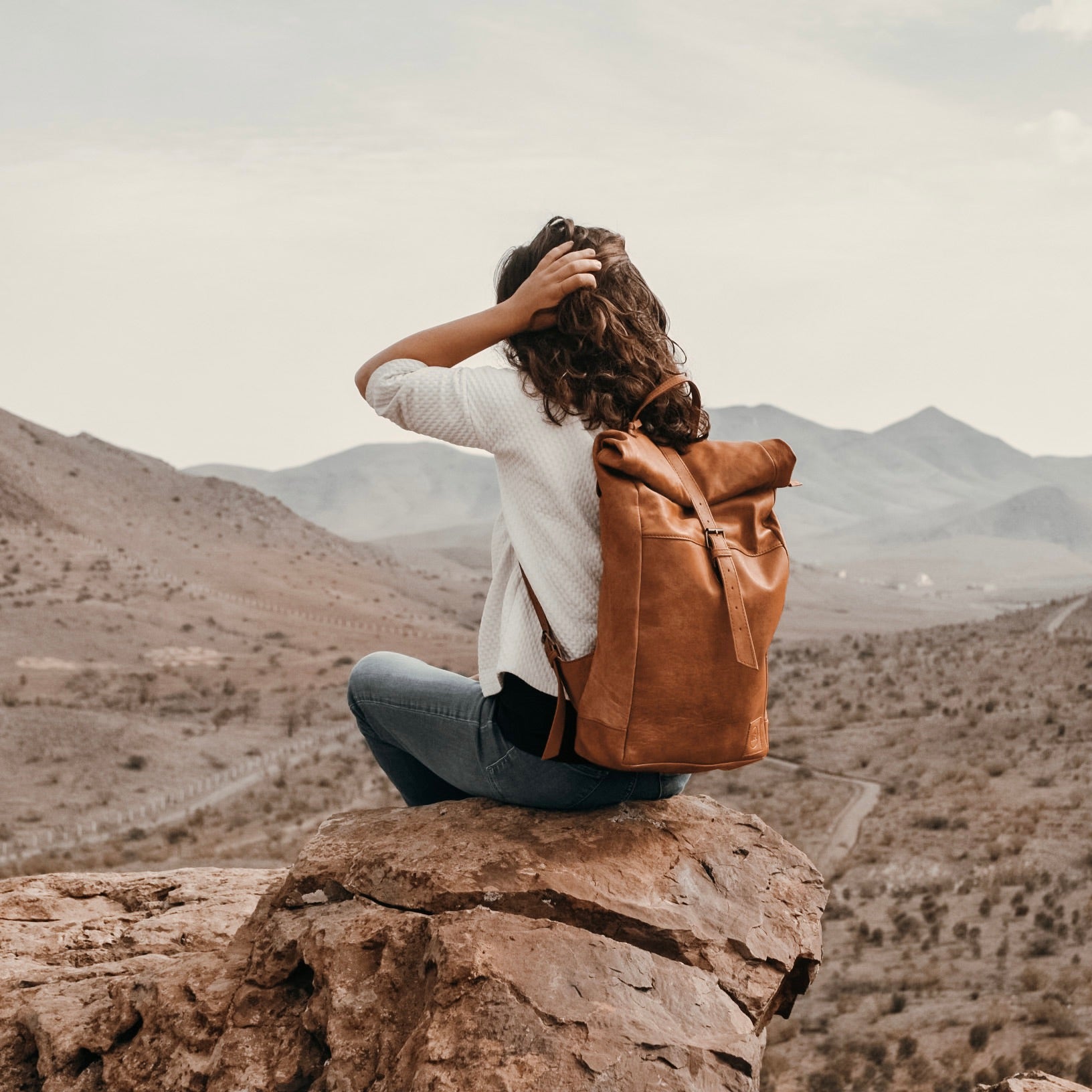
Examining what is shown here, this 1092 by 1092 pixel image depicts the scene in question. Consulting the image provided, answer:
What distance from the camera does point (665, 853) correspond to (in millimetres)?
3484

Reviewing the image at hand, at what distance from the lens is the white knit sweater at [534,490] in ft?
9.76

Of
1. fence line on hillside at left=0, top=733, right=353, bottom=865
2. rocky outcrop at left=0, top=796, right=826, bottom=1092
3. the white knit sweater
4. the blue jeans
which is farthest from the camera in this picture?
fence line on hillside at left=0, top=733, right=353, bottom=865

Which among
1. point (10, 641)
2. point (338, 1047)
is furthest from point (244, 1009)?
point (10, 641)

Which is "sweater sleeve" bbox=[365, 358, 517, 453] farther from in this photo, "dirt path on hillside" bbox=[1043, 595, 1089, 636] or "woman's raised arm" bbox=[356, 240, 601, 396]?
"dirt path on hillside" bbox=[1043, 595, 1089, 636]

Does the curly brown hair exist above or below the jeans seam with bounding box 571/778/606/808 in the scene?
above

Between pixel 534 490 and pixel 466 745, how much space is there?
2.94 feet

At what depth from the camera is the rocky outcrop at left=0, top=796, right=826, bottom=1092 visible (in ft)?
8.87

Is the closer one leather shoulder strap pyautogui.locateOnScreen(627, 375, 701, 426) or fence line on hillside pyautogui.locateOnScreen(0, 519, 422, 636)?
leather shoulder strap pyautogui.locateOnScreen(627, 375, 701, 426)

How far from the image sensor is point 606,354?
3.06 meters

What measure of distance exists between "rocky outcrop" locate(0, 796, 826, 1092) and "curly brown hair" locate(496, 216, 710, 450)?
4.59 feet

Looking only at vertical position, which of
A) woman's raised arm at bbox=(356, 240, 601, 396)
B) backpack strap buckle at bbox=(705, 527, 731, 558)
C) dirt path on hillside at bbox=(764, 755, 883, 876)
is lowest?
dirt path on hillside at bbox=(764, 755, 883, 876)

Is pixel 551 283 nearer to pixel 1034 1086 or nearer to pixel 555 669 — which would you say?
pixel 555 669

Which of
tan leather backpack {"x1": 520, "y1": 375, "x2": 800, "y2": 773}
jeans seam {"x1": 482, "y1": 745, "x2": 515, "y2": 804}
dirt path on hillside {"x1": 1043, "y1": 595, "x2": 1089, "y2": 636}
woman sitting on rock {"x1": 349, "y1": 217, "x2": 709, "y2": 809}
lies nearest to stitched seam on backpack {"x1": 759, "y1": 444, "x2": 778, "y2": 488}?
tan leather backpack {"x1": 520, "y1": 375, "x2": 800, "y2": 773}

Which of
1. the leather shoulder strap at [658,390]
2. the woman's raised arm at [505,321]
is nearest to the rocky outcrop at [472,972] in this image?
the leather shoulder strap at [658,390]
